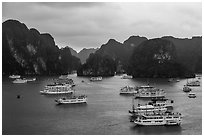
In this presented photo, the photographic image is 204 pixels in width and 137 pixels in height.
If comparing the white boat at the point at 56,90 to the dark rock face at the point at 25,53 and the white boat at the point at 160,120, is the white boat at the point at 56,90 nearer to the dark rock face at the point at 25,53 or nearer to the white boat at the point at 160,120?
the white boat at the point at 160,120

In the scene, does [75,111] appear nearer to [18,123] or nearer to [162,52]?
[18,123]

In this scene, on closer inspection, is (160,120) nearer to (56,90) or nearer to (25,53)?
(56,90)

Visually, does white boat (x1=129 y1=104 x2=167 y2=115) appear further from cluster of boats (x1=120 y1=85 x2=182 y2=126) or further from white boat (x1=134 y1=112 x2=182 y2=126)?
white boat (x1=134 y1=112 x2=182 y2=126)

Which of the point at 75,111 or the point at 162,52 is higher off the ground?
the point at 162,52

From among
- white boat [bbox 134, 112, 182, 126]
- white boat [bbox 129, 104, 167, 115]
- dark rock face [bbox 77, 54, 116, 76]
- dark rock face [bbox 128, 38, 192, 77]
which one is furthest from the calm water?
dark rock face [bbox 77, 54, 116, 76]

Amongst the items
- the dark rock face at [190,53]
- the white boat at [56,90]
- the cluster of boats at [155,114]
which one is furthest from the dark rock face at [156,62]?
the cluster of boats at [155,114]

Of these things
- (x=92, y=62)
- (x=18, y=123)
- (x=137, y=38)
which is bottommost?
(x=18, y=123)

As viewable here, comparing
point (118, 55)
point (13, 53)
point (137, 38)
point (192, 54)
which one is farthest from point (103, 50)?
point (13, 53)
